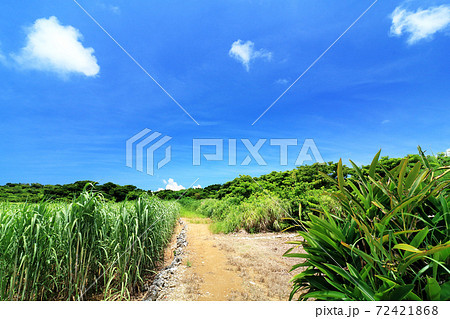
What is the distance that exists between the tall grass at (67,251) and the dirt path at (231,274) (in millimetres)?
793

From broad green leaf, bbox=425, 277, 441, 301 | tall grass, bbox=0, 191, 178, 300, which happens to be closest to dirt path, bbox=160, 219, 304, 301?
tall grass, bbox=0, 191, 178, 300

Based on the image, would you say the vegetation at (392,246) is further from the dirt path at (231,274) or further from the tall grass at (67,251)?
the tall grass at (67,251)

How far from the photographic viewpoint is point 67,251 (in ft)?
9.61

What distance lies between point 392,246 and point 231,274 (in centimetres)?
305

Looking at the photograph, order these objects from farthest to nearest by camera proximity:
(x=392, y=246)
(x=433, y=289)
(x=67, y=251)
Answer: (x=67, y=251), (x=392, y=246), (x=433, y=289)

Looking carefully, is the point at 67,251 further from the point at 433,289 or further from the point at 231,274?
the point at 433,289

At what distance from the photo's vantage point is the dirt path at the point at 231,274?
3393mm

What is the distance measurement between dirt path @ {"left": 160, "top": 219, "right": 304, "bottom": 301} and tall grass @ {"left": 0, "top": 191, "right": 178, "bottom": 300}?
2.60ft

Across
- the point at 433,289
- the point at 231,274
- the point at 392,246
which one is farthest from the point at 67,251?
the point at 433,289

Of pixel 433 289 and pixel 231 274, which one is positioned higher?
pixel 433 289

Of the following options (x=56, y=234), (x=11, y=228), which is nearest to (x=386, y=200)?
(x=56, y=234)

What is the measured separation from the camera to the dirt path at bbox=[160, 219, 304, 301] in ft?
11.1

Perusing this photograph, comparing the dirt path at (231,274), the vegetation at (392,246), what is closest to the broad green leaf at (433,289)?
the vegetation at (392,246)
